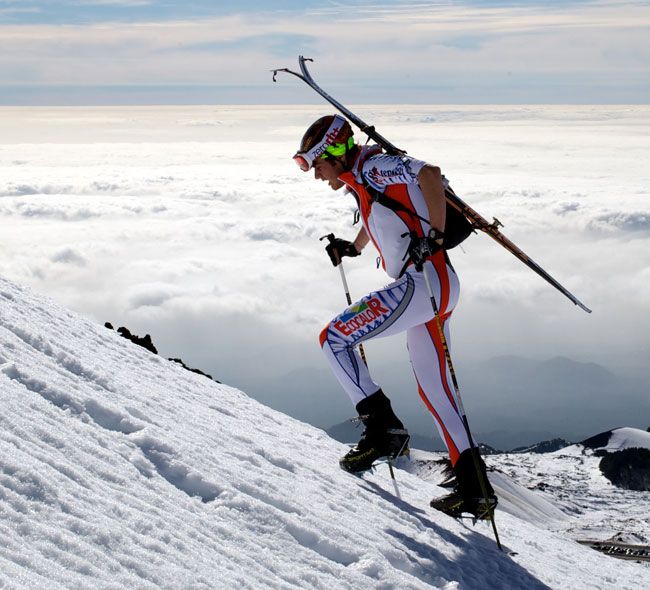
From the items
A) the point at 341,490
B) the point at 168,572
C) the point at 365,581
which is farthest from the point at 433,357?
the point at 168,572

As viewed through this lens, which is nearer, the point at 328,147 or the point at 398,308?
the point at 398,308

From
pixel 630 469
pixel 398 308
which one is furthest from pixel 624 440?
pixel 398 308

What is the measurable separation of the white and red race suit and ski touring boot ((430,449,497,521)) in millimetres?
128

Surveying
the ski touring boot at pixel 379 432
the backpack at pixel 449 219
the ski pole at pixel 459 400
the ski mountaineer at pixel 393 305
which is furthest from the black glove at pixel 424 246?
the ski touring boot at pixel 379 432

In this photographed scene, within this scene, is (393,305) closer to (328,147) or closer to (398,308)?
(398,308)

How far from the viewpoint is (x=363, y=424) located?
925 centimetres

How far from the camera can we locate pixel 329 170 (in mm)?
8719

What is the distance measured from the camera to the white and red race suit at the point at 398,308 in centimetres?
→ 832

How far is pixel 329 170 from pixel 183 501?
13.1 feet

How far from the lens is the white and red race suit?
832 centimetres

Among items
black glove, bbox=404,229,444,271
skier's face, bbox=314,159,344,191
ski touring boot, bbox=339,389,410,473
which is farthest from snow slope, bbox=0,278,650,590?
skier's face, bbox=314,159,344,191

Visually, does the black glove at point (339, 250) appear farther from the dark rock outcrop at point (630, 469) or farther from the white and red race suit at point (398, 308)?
the dark rock outcrop at point (630, 469)

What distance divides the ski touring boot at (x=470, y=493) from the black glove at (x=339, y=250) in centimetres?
274

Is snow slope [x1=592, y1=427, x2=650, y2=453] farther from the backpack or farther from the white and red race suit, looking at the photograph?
the backpack
